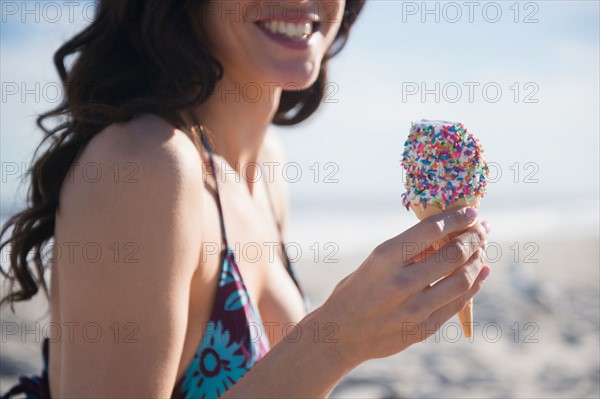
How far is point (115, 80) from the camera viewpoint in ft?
8.13

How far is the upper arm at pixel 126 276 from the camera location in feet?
6.59

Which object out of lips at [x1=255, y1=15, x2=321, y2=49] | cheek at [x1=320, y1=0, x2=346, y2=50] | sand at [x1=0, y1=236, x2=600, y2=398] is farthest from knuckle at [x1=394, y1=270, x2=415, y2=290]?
sand at [x1=0, y1=236, x2=600, y2=398]

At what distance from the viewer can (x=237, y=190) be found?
2.83 metres

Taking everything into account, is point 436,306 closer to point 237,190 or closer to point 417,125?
point 417,125

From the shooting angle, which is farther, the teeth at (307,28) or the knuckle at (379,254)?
the teeth at (307,28)

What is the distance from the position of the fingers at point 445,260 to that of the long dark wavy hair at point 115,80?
0.94 m

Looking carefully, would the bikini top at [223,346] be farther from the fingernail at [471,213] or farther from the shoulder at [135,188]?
the fingernail at [471,213]

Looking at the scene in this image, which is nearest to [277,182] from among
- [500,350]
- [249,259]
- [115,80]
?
[249,259]

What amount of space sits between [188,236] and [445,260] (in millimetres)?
751

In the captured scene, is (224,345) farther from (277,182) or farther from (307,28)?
(277,182)

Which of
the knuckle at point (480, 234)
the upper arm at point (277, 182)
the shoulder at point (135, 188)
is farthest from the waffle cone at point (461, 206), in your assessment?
the upper arm at point (277, 182)

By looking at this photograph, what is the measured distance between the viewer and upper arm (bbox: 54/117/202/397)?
2010 millimetres

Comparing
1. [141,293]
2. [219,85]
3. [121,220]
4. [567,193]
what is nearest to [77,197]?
[121,220]

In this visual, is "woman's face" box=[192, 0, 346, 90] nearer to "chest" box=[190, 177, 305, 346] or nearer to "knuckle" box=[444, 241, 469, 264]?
"chest" box=[190, 177, 305, 346]
